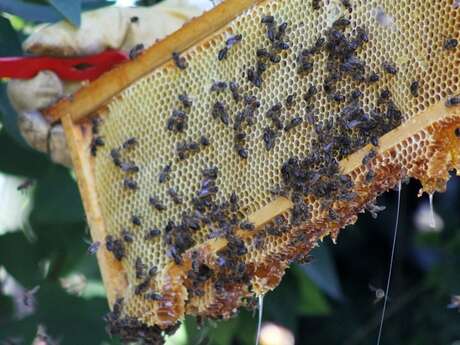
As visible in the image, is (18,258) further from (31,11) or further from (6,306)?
(31,11)

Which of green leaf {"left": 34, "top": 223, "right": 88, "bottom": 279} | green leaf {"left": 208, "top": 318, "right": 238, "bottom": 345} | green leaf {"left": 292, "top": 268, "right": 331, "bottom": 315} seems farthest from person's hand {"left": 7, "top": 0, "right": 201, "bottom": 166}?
green leaf {"left": 292, "top": 268, "right": 331, "bottom": 315}

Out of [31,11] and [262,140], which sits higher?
[31,11]

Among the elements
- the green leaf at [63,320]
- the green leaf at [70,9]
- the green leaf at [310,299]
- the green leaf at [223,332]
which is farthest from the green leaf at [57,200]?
the green leaf at [310,299]

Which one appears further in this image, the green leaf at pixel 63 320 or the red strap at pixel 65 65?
the green leaf at pixel 63 320

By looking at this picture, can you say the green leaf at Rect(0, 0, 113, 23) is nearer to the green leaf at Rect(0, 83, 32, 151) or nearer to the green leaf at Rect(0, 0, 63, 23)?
the green leaf at Rect(0, 0, 63, 23)

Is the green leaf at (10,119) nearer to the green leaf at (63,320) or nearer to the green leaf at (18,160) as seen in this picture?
the green leaf at (18,160)

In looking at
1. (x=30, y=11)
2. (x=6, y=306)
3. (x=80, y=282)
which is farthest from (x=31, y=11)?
(x=6, y=306)
